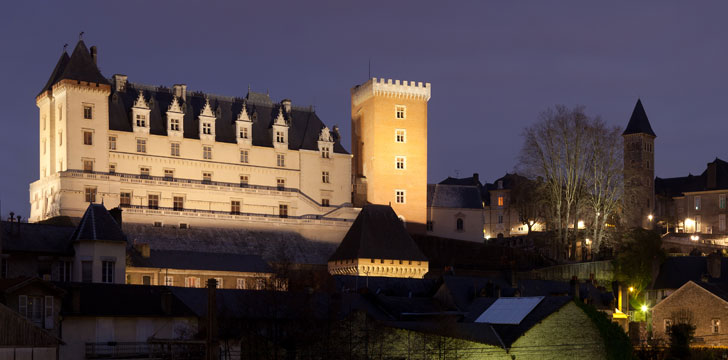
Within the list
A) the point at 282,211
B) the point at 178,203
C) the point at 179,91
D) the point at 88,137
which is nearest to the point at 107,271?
the point at 88,137

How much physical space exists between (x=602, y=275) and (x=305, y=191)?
72.8ft

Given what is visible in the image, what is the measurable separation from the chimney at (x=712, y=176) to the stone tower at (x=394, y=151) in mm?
33846

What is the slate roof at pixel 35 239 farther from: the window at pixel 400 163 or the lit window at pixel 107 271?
the window at pixel 400 163

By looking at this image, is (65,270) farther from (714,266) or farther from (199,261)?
(714,266)

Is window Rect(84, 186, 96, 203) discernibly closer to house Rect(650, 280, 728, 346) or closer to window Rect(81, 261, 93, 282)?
window Rect(81, 261, 93, 282)

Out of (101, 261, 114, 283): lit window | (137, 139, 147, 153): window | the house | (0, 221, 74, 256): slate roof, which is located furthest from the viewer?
(137, 139, 147, 153): window

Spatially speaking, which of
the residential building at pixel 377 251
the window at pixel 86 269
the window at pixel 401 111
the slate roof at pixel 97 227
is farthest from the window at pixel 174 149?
the window at pixel 86 269

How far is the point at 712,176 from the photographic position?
349 ft

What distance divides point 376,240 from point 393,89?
18715 mm

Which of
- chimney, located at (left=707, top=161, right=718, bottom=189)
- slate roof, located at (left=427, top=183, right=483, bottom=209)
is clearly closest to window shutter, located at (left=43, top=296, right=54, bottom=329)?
slate roof, located at (left=427, top=183, right=483, bottom=209)

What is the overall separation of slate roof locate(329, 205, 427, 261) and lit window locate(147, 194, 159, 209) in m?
12.0

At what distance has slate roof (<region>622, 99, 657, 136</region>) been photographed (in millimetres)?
115000

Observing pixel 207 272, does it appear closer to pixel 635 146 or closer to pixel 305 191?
pixel 305 191

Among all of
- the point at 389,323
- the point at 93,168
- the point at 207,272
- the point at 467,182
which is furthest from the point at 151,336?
the point at 467,182
